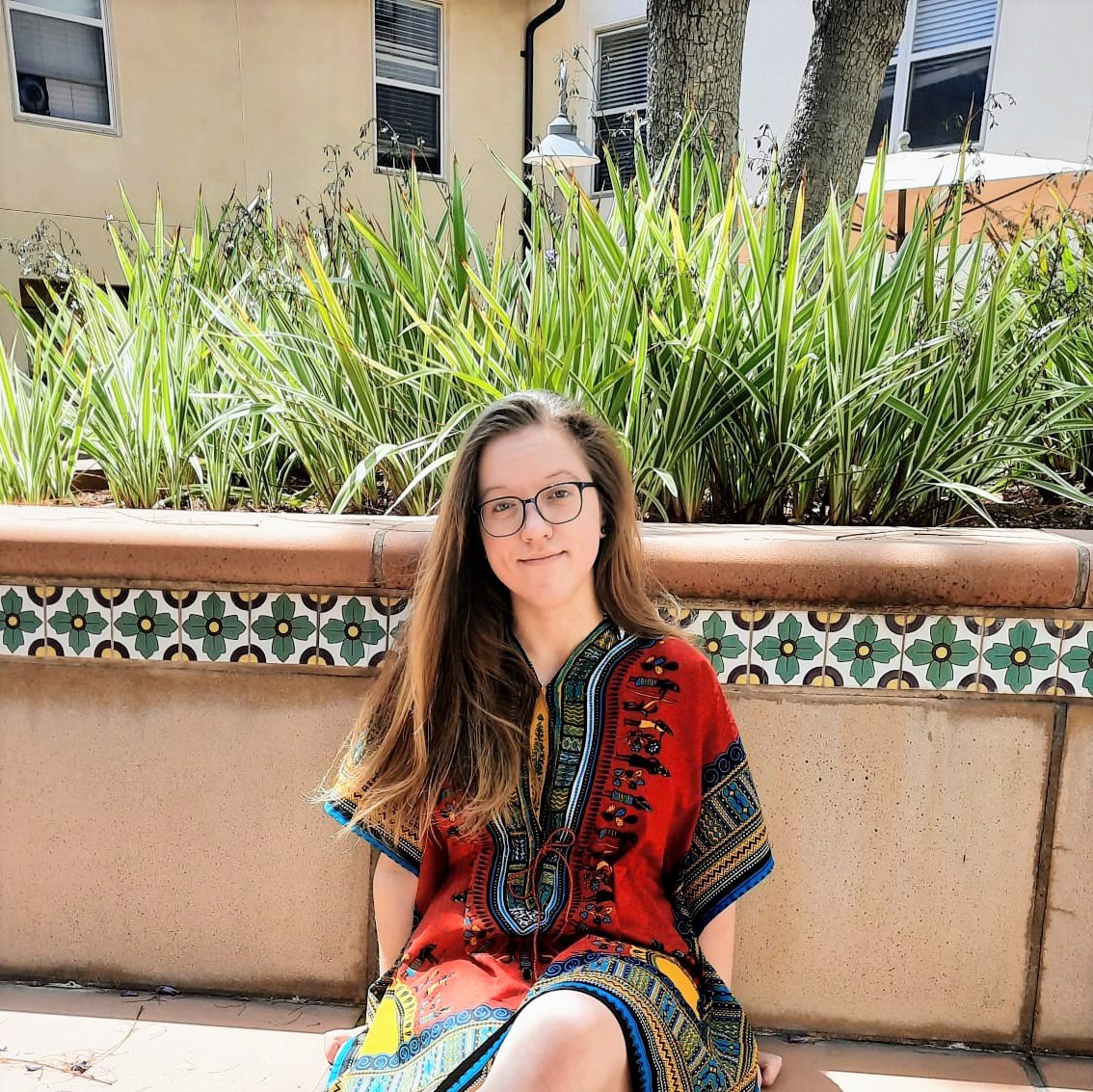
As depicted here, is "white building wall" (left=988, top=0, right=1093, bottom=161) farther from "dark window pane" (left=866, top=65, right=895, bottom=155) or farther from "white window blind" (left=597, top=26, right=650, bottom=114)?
"white window blind" (left=597, top=26, right=650, bottom=114)

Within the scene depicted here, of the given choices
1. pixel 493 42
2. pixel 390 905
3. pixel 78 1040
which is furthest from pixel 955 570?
pixel 493 42

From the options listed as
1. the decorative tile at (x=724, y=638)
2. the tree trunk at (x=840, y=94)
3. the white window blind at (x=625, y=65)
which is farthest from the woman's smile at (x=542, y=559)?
the white window blind at (x=625, y=65)

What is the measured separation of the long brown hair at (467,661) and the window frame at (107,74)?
884 cm

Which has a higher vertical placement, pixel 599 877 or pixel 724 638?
pixel 724 638

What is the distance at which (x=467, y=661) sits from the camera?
159cm

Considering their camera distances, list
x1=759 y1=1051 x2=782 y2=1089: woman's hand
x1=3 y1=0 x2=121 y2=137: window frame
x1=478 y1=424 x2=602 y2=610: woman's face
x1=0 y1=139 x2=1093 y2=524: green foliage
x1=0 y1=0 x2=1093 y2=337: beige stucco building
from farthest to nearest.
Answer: x1=3 y1=0 x2=121 y2=137: window frame → x1=0 y1=0 x2=1093 y2=337: beige stucco building → x1=0 y1=139 x2=1093 y2=524: green foliage → x1=759 y1=1051 x2=782 y2=1089: woman's hand → x1=478 y1=424 x2=602 y2=610: woman's face

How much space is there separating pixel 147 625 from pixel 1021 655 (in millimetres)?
1729

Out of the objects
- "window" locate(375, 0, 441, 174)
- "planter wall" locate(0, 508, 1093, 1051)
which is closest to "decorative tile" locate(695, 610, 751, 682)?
"planter wall" locate(0, 508, 1093, 1051)

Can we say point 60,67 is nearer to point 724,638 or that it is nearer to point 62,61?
point 62,61

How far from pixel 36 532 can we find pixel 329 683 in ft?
2.15

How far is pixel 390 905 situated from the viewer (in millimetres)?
A: 1635

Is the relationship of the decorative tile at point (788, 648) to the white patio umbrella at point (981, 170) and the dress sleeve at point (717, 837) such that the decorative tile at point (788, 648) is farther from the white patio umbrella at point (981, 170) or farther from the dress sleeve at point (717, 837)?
the white patio umbrella at point (981, 170)

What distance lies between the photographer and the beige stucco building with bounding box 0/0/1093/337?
24.1 feet

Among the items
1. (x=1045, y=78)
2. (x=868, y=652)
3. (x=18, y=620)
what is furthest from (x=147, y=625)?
(x=1045, y=78)
